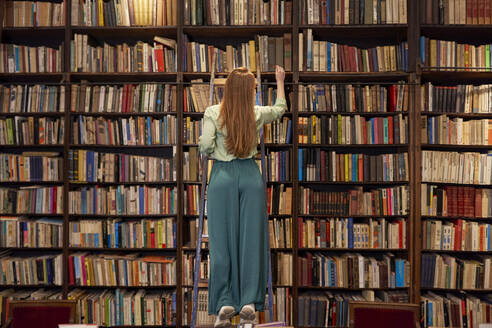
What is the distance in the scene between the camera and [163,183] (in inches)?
140

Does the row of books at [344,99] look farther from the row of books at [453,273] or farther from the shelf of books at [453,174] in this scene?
the row of books at [453,273]

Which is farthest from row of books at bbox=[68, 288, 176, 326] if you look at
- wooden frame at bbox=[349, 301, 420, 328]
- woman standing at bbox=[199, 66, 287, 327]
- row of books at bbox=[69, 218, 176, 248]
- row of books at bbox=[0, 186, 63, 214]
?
wooden frame at bbox=[349, 301, 420, 328]

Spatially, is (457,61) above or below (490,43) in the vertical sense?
below

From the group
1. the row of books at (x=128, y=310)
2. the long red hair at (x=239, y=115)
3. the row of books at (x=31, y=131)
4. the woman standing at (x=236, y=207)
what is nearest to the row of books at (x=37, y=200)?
the row of books at (x=31, y=131)

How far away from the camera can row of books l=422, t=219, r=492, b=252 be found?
3.37 meters

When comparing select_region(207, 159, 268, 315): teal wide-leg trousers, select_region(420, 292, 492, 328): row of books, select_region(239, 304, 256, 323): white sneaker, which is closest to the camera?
select_region(239, 304, 256, 323): white sneaker

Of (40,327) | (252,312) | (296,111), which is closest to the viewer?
(252,312)

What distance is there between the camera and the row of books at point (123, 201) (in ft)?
11.3

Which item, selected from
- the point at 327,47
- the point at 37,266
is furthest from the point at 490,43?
the point at 37,266

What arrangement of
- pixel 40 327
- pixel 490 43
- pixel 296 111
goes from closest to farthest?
pixel 40 327 → pixel 296 111 → pixel 490 43

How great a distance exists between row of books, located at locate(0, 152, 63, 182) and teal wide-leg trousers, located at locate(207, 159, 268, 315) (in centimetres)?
188

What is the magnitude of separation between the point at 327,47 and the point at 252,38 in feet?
2.52

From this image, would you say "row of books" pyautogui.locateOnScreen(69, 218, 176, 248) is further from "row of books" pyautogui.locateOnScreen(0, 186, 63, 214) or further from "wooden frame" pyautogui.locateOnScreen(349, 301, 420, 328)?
"wooden frame" pyautogui.locateOnScreen(349, 301, 420, 328)

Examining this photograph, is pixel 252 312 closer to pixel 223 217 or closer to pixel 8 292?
pixel 223 217
